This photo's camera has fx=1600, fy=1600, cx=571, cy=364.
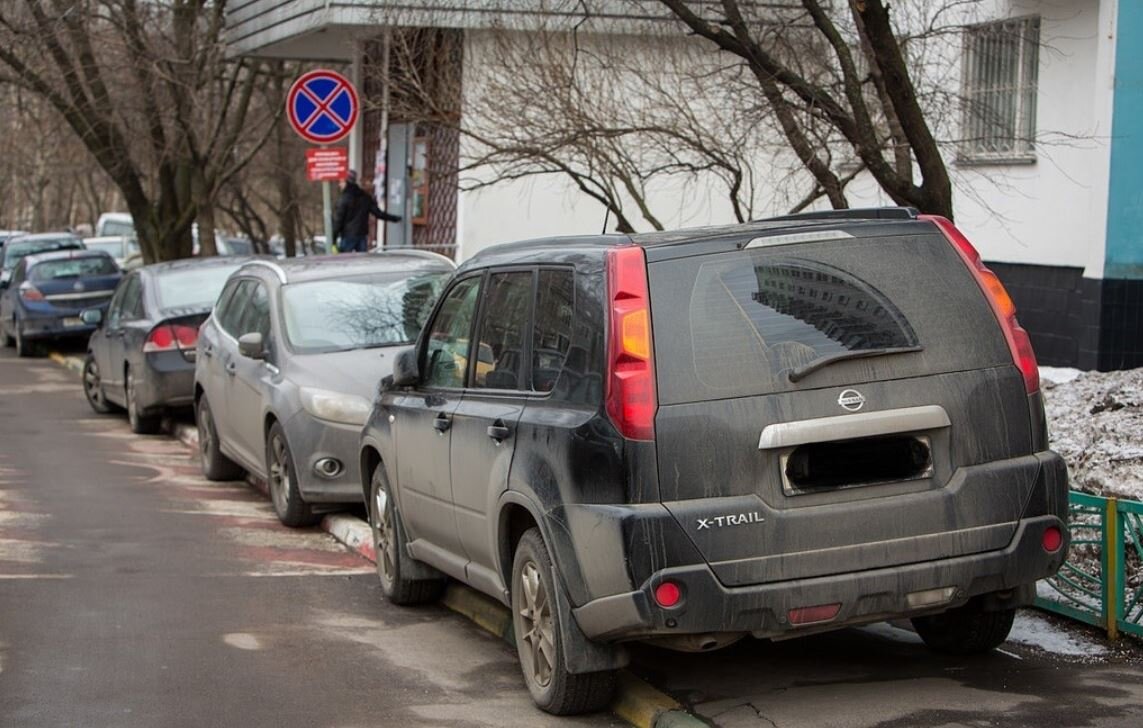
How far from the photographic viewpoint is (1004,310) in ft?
19.3

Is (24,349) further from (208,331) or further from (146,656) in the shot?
(146,656)

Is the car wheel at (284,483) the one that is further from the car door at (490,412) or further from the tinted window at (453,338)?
the car door at (490,412)

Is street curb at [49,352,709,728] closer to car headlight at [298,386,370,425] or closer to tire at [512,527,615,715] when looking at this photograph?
tire at [512,527,615,715]

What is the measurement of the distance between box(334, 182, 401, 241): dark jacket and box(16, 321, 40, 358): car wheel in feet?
27.5

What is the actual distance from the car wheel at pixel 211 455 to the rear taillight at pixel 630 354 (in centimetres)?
781

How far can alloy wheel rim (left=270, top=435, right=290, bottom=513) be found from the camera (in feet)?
35.1

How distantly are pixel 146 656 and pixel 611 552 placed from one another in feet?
8.90

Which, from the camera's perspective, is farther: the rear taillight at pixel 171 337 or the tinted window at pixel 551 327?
the rear taillight at pixel 171 337

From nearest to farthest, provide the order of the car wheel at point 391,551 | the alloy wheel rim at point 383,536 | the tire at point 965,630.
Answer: the tire at point 965,630, the car wheel at point 391,551, the alloy wheel rim at point 383,536

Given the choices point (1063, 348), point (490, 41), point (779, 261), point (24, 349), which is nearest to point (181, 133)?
point (24, 349)

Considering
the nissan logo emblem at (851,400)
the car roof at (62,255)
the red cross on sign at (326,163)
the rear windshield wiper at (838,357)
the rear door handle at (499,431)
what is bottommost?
the rear door handle at (499,431)

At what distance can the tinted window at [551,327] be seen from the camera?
236 inches

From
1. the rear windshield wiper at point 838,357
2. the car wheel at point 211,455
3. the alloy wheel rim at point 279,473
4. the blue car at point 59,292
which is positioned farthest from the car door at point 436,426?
the blue car at point 59,292

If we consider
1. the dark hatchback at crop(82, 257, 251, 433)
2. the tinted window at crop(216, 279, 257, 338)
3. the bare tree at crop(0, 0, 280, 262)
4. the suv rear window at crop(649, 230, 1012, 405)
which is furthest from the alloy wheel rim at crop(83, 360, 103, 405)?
the suv rear window at crop(649, 230, 1012, 405)
